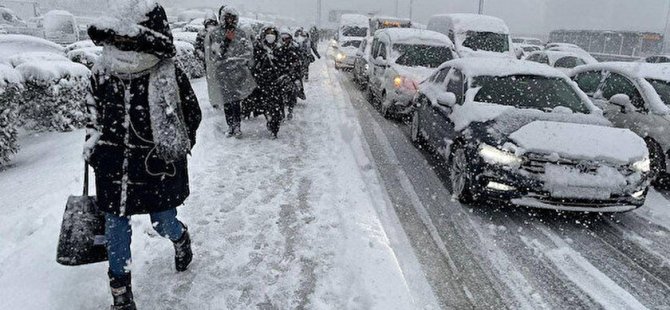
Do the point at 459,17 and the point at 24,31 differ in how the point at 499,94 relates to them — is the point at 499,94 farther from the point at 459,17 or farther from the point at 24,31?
the point at 24,31

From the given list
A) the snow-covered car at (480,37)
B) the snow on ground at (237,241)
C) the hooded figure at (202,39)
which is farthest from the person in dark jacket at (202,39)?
the snow-covered car at (480,37)

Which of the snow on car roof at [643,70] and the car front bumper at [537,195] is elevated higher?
the snow on car roof at [643,70]

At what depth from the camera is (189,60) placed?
14094 millimetres

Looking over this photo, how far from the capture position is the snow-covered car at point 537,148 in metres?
4.77

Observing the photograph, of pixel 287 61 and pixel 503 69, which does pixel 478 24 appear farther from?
pixel 503 69

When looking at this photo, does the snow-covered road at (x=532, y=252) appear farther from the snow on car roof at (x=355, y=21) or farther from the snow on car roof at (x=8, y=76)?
the snow on car roof at (x=355, y=21)

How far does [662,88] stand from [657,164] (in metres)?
1.24

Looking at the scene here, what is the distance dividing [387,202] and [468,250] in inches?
51.5

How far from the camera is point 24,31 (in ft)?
81.5

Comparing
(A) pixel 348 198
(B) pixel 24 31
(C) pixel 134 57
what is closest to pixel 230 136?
(A) pixel 348 198

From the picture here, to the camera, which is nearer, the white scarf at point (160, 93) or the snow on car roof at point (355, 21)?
the white scarf at point (160, 93)

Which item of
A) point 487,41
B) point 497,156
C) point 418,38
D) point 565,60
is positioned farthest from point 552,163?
point 565,60

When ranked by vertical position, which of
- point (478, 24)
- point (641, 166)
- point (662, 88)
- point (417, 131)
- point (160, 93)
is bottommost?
point (417, 131)

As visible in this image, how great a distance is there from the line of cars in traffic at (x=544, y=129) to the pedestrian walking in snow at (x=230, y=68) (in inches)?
118
